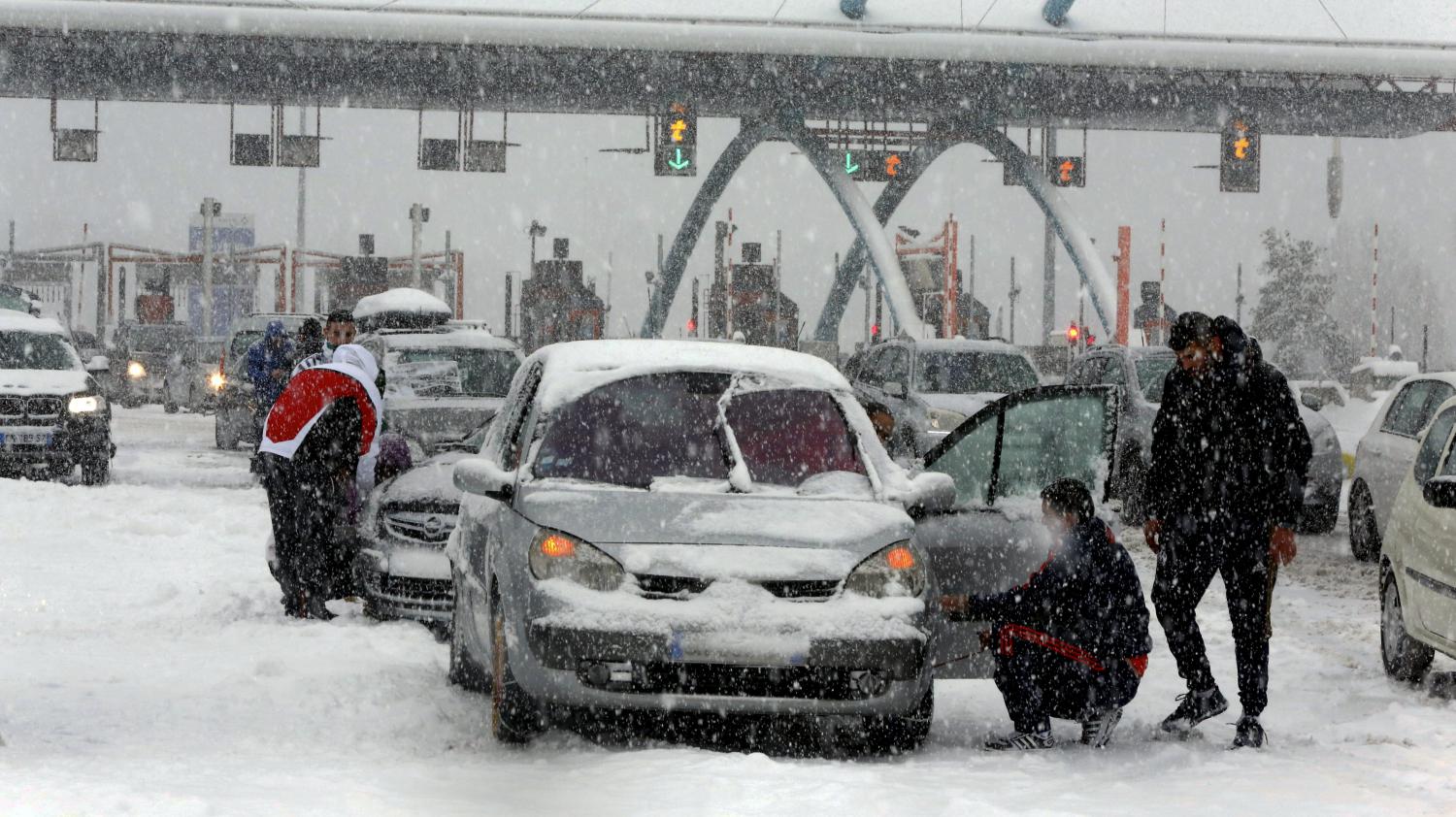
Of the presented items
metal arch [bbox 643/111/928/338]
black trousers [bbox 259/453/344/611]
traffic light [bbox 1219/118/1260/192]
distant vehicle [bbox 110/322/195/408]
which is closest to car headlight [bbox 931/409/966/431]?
black trousers [bbox 259/453/344/611]

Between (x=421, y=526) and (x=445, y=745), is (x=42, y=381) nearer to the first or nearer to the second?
(x=421, y=526)

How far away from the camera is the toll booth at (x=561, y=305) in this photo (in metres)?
50.6

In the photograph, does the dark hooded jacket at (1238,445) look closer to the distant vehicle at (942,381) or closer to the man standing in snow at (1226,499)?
the man standing in snow at (1226,499)

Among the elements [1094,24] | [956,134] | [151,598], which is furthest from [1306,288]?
[151,598]

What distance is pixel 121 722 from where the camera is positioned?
686 cm

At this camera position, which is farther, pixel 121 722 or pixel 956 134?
pixel 956 134

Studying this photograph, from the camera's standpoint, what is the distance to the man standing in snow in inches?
275

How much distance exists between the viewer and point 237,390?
2555 cm

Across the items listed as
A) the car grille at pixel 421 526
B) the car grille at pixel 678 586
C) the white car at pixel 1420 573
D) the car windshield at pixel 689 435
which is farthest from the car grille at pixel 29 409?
the car grille at pixel 678 586

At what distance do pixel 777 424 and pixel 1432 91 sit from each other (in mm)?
43715

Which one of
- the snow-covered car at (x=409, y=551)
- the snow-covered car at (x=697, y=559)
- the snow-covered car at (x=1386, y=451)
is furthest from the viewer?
the snow-covered car at (x=1386, y=451)

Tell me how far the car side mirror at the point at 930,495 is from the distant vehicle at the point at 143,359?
37741 millimetres

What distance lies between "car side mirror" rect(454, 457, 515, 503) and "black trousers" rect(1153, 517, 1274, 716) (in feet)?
7.98

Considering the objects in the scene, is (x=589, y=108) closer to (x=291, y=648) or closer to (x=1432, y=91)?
(x=1432, y=91)
